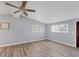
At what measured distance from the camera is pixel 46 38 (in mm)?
11898

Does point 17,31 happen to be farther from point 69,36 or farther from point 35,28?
point 69,36

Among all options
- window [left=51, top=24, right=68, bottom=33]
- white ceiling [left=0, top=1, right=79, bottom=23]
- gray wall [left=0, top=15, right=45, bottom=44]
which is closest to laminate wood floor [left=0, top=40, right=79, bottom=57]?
gray wall [left=0, top=15, right=45, bottom=44]

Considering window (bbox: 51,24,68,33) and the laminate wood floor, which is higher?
window (bbox: 51,24,68,33)

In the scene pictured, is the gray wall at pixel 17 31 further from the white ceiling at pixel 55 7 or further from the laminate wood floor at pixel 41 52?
the white ceiling at pixel 55 7

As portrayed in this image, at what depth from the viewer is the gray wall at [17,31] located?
26.2ft

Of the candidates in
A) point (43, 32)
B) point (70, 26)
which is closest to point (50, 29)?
point (43, 32)

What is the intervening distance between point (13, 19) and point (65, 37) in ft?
13.6

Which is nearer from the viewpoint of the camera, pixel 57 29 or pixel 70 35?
pixel 70 35

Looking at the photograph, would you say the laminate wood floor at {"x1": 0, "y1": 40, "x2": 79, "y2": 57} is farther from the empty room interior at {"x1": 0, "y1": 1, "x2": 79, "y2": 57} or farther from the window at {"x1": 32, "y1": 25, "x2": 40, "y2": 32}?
the window at {"x1": 32, "y1": 25, "x2": 40, "y2": 32}

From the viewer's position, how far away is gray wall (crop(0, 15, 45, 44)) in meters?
7.99

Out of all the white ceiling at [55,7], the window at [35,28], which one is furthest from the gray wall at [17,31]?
the white ceiling at [55,7]

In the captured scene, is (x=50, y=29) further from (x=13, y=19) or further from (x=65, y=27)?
(x=13, y=19)

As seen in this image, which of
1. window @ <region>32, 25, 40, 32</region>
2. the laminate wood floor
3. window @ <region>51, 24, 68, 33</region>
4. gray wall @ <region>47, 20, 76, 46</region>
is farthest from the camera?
window @ <region>32, 25, 40, 32</region>

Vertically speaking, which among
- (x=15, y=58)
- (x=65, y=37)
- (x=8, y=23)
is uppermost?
(x=8, y=23)
